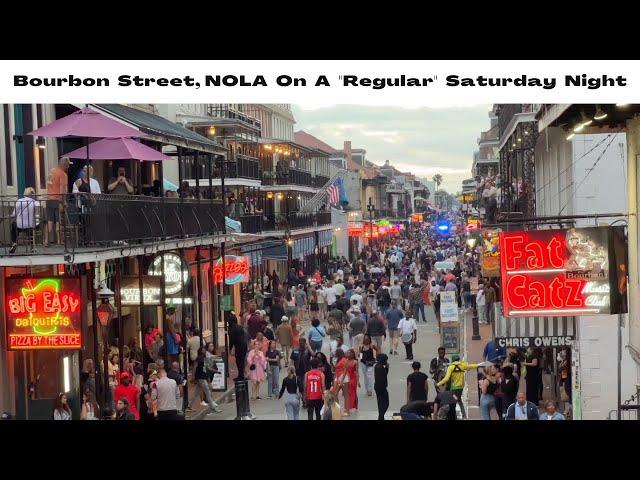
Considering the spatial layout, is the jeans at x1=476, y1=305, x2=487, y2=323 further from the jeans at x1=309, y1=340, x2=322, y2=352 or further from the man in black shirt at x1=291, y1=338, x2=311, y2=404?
the man in black shirt at x1=291, y1=338, x2=311, y2=404

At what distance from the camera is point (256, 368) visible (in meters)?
21.9

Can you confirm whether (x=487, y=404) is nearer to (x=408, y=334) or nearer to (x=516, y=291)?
(x=516, y=291)

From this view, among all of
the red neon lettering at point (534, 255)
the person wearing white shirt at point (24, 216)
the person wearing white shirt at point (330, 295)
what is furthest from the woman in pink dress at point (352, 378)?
the person wearing white shirt at point (330, 295)

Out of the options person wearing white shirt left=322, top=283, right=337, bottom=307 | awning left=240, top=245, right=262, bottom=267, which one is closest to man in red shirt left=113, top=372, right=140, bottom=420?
person wearing white shirt left=322, top=283, right=337, bottom=307

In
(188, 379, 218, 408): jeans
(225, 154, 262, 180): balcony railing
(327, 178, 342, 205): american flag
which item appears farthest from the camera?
(327, 178, 342, 205): american flag

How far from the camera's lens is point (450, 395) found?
1590 centimetres

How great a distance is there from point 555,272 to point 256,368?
31.0ft

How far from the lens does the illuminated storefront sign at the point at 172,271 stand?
2183 cm

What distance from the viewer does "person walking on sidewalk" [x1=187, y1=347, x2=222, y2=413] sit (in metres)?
20.0

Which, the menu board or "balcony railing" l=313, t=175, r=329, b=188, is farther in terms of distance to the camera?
"balcony railing" l=313, t=175, r=329, b=188

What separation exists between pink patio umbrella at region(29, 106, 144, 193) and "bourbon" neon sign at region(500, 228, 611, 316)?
6.31 meters

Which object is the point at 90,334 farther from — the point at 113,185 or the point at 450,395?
the point at 450,395
